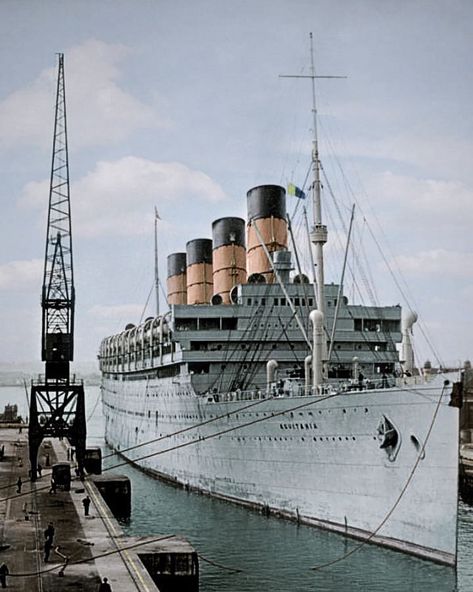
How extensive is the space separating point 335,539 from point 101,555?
7858mm

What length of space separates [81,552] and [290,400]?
859cm

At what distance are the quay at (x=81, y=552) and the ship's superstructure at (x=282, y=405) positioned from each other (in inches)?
224

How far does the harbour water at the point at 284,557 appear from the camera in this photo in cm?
1869

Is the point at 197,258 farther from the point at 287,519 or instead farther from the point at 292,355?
the point at 287,519

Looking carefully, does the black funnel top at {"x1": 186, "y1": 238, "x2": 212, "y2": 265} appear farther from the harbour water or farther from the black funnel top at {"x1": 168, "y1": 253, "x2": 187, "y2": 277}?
the harbour water

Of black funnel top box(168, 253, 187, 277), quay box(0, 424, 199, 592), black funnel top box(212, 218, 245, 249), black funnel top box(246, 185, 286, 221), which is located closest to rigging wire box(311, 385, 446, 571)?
quay box(0, 424, 199, 592)

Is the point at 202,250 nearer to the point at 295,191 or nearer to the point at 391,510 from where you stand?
the point at 295,191

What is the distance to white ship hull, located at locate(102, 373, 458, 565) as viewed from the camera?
19.5 meters

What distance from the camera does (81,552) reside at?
17688mm

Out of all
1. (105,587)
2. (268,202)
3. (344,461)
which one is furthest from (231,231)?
(105,587)

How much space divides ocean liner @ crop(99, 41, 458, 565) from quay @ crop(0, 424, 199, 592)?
5.69 metres

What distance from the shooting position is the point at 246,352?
32.8 m

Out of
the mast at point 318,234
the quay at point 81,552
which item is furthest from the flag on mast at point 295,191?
the quay at point 81,552

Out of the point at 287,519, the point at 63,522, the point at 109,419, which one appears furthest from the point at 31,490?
the point at 109,419
